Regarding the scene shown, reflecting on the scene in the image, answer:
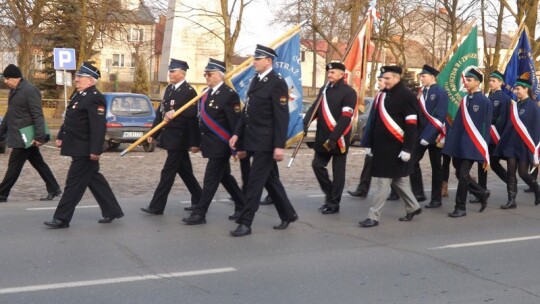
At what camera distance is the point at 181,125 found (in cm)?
1005

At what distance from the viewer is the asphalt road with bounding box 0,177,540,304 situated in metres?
6.63

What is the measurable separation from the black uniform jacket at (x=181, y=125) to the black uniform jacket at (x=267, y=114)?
1157 millimetres

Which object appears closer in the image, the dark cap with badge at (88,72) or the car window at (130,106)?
the dark cap with badge at (88,72)

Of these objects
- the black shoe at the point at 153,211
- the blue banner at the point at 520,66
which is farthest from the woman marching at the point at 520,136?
the black shoe at the point at 153,211

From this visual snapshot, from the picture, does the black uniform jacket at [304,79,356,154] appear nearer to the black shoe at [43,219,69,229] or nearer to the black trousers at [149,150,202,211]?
the black trousers at [149,150,202,211]

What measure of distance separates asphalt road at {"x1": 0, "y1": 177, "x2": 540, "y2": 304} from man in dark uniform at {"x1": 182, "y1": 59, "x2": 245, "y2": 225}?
0.40 metres

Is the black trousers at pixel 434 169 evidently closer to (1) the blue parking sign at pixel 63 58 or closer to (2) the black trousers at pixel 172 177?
(2) the black trousers at pixel 172 177

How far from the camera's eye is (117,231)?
9.13 metres

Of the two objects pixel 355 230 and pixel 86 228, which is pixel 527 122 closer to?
pixel 355 230

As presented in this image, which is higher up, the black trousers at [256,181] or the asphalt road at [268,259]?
the black trousers at [256,181]

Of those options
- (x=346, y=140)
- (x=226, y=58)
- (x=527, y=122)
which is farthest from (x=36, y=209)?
(x=226, y=58)

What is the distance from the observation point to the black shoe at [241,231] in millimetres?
9000

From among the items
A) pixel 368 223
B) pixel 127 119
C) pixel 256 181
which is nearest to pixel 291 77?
pixel 368 223

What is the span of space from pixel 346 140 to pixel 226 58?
23.9m
